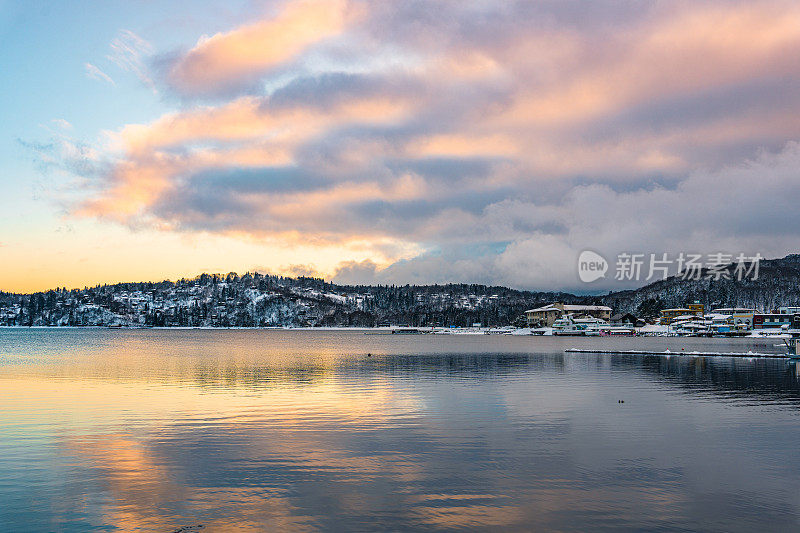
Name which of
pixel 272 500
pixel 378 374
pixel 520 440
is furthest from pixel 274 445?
pixel 378 374

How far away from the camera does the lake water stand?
1920cm

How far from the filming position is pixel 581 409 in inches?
1647

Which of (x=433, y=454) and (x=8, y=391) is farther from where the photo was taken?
(x=8, y=391)

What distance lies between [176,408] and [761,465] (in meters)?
35.9

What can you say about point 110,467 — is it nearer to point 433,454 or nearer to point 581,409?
point 433,454

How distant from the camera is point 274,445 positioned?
29750 mm

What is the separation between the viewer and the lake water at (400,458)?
63.0 ft

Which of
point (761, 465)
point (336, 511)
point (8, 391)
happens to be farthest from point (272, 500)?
point (8, 391)

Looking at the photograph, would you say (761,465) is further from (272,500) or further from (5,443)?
(5,443)

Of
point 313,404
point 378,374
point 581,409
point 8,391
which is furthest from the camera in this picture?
point 378,374

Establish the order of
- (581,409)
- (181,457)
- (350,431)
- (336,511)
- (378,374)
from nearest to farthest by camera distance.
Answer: (336,511) → (181,457) → (350,431) → (581,409) → (378,374)

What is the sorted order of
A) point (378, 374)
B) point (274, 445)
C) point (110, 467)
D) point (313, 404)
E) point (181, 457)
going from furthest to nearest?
Answer: point (378, 374)
point (313, 404)
point (274, 445)
point (181, 457)
point (110, 467)

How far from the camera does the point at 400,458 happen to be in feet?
88.0

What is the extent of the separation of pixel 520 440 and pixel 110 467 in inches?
753
